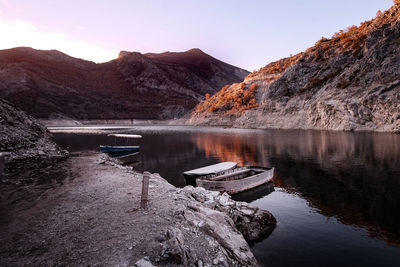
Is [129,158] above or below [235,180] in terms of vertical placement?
below

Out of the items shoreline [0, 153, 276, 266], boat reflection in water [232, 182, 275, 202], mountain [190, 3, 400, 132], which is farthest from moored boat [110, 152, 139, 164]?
mountain [190, 3, 400, 132]

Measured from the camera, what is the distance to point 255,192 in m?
21.3

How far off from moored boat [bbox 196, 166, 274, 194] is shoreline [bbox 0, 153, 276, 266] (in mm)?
4695

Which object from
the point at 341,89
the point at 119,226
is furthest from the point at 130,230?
the point at 341,89

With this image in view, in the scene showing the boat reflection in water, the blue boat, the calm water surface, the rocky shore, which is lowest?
the boat reflection in water

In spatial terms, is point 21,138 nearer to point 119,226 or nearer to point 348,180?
point 119,226

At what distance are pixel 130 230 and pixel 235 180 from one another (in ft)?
41.1

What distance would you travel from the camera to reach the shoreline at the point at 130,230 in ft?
25.3

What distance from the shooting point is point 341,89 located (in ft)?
266

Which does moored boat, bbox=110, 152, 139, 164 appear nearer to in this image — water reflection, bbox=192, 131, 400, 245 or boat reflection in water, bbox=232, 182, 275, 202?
water reflection, bbox=192, 131, 400, 245

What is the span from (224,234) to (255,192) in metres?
12.0

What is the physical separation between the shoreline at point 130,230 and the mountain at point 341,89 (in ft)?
231

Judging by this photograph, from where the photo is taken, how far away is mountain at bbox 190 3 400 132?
225ft

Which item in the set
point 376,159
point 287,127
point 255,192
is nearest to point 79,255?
point 255,192
